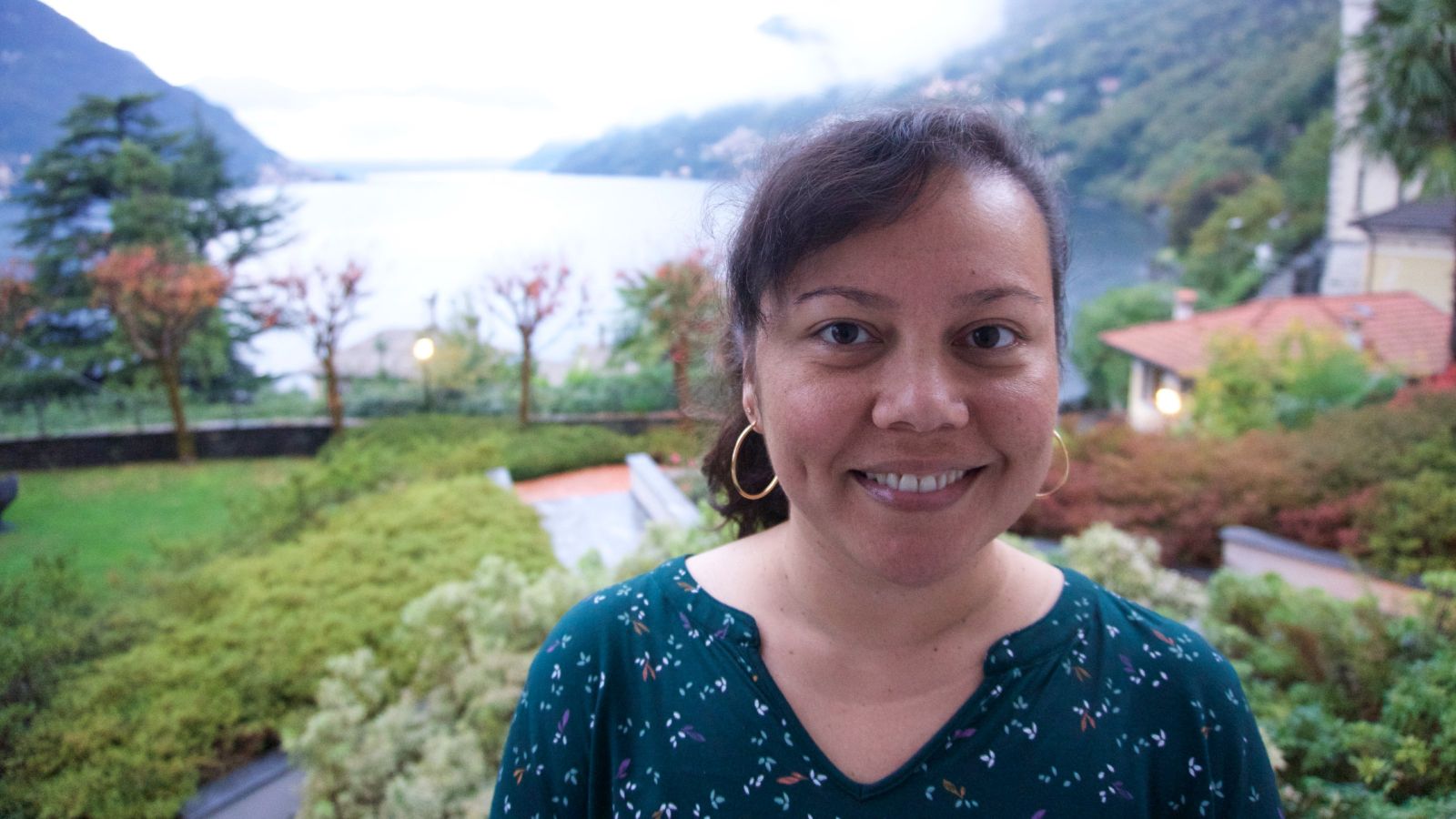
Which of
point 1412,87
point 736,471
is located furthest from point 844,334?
point 1412,87

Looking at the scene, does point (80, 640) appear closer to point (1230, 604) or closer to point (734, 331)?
point (734, 331)

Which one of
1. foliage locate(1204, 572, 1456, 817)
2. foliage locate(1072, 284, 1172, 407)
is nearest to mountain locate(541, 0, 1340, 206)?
foliage locate(1072, 284, 1172, 407)

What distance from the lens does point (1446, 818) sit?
1.70 meters

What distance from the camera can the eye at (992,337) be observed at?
95 centimetres

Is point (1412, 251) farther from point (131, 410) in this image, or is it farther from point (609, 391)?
point (131, 410)

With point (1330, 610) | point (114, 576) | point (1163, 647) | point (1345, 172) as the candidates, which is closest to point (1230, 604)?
point (1330, 610)

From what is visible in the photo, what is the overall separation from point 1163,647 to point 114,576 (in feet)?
16.4

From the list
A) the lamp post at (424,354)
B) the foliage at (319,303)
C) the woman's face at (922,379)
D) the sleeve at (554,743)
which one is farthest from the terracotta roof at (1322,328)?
the sleeve at (554,743)

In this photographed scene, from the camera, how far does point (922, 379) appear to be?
0.91m

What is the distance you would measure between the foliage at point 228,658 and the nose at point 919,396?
345cm

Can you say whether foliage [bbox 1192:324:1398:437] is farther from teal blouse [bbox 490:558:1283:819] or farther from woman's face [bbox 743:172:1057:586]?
woman's face [bbox 743:172:1057:586]

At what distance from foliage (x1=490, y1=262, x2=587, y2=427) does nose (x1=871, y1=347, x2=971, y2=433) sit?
8.58 meters

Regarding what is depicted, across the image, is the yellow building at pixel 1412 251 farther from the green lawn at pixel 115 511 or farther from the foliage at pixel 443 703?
the green lawn at pixel 115 511

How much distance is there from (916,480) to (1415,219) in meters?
18.2
